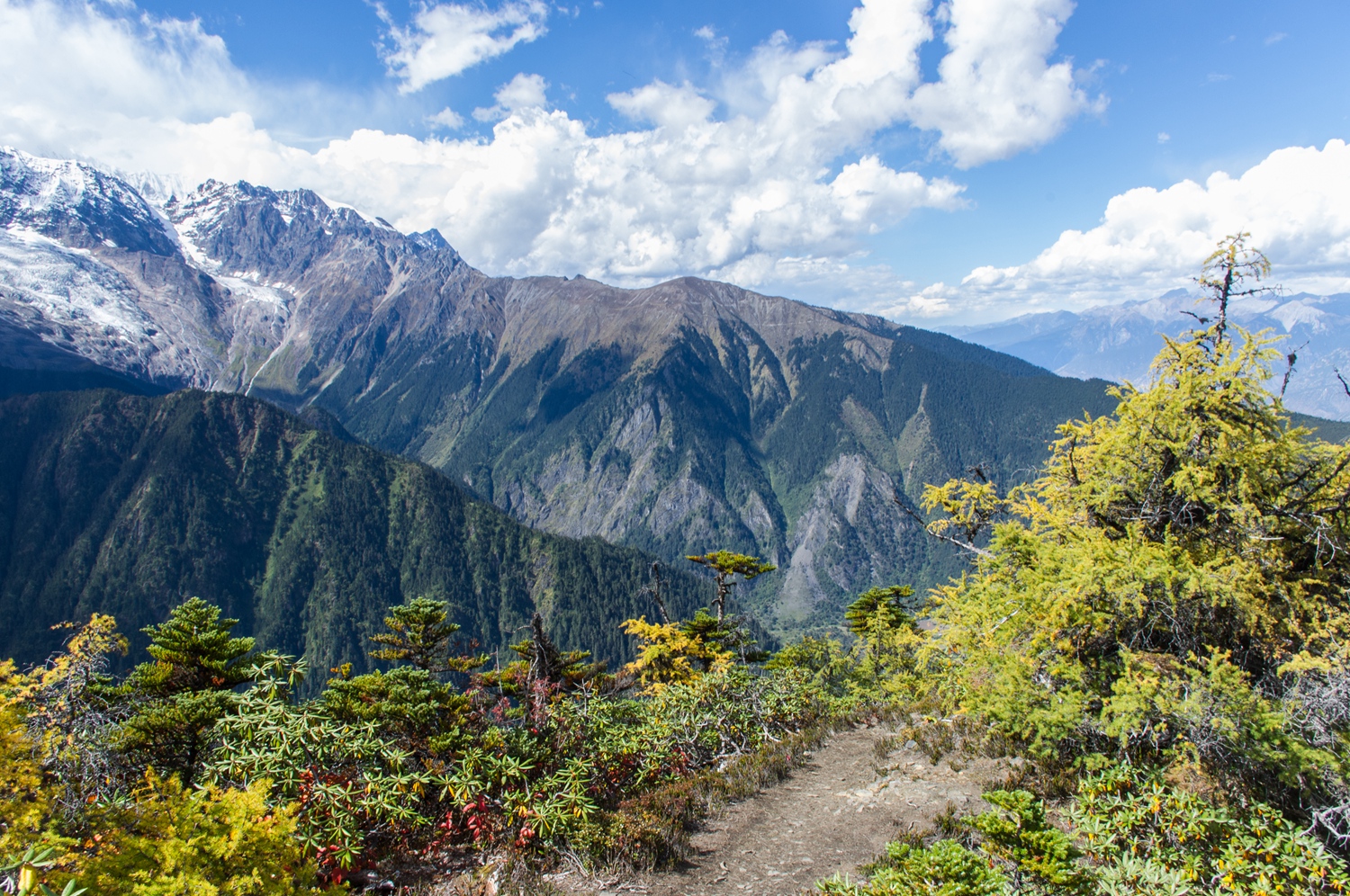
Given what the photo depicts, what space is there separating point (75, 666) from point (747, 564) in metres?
23.0

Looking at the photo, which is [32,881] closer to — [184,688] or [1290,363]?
[184,688]

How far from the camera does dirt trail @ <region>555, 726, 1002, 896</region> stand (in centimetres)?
1034

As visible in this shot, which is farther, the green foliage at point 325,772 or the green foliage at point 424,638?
the green foliage at point 424,638

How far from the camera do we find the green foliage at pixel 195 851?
17.7 ft

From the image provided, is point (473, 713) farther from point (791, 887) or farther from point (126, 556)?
point (126, 556)

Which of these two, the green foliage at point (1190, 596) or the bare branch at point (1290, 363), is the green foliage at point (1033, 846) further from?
the bare branch at point (1290, 363)

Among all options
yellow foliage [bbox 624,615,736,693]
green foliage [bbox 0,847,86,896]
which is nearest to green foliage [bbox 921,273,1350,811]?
green foliage [bbox 0,847,86,896]

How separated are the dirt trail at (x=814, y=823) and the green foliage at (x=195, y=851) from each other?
527cm

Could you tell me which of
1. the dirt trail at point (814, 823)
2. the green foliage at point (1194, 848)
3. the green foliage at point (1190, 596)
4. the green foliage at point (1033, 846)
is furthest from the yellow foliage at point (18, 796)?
the green foliage at point (1190, 596)

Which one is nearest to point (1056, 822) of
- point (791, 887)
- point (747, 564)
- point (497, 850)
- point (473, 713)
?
point (791, 887)

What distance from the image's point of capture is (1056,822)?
11.1 meters

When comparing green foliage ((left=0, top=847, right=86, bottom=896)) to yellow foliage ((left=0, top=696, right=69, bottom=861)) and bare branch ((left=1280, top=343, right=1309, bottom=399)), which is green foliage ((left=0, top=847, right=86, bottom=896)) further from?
bare branch ((left=1280, top=343, right=1309, bottom=399))

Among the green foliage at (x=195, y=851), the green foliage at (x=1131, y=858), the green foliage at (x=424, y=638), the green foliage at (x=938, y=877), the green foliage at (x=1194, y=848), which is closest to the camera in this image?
the green foliage at (x=195, y=851)

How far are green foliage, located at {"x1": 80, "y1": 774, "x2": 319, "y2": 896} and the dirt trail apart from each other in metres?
5.27
